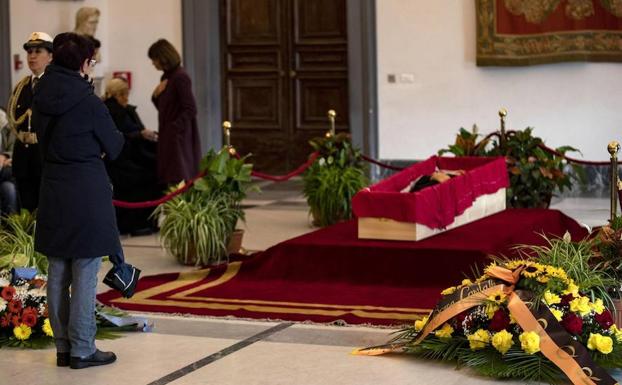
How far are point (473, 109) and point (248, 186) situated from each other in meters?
4.36

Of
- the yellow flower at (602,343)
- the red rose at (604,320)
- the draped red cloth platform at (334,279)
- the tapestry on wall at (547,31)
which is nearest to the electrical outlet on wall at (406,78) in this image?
the tapestry on wall at (547,31)

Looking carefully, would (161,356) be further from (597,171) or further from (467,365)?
(597,171)

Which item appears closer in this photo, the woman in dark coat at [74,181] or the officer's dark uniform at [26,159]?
the woman in dark coat at [74,181]

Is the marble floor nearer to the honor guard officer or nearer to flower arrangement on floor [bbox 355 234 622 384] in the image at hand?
flower arrangement on floor [bbox 355 234 622 384]

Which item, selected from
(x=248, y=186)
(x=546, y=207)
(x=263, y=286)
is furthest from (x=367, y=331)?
(x=546, y=207)

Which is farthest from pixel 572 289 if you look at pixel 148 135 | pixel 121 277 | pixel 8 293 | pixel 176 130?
pixel 148 135

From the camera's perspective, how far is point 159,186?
10.7 meters

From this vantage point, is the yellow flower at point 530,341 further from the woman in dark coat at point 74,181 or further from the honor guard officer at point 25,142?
the honor guard officer at point 25,142

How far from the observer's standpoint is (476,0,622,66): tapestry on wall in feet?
40.8

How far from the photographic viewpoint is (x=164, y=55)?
10.5 m

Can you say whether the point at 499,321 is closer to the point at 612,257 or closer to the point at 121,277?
the point at 612,257

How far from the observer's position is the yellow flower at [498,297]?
220 inches

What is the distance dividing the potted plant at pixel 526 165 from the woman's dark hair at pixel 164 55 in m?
2.49

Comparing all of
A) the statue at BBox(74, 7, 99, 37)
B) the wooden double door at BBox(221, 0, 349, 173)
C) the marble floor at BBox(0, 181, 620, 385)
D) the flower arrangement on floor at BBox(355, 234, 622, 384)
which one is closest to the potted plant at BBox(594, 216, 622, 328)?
the flower arrangement on floor at BBox(355, 234, 622, 384)
